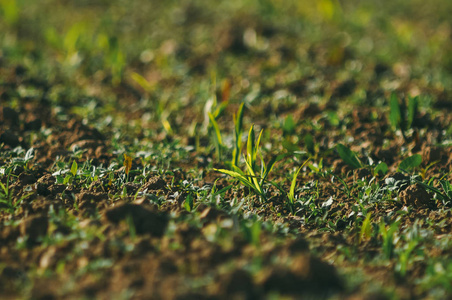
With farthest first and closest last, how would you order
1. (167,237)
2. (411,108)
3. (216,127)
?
(411,108) → (216,127) → (167,237)

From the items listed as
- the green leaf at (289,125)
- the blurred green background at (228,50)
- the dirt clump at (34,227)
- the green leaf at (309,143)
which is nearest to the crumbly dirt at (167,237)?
the dirt clump at (34,227)

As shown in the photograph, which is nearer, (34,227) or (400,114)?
(34,227)

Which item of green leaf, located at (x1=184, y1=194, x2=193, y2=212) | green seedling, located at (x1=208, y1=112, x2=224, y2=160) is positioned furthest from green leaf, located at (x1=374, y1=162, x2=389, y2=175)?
green leaf, located at (x1=184, y1=194, x2=193, y2=212)

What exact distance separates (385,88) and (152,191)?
2292 mm

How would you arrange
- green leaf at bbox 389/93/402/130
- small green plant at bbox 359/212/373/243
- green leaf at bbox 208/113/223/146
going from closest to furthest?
small green plant at bbox 359/212/373/243 → green leaf at bbox 208/113/223/146 → green leaf at bbox 389/93/402/130

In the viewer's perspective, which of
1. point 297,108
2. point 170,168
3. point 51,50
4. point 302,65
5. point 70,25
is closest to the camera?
point 170,168

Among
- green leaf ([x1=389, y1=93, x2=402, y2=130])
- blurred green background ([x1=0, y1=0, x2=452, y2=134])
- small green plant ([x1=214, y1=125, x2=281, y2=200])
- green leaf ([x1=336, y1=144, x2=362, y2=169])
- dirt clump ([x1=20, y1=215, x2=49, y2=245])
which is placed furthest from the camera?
blurred green background ([x1=0, y1=0, x2=452, y2=134])

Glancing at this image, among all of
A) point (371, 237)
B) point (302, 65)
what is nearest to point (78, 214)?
point (371, 237)

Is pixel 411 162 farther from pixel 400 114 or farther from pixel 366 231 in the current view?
pixel 366 231

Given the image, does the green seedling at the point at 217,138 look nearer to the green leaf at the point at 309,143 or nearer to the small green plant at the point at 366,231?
the green leaf at the point at 309,143

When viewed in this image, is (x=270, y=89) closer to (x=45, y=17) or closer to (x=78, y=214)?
(x=78, y=214)

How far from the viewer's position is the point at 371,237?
224cm

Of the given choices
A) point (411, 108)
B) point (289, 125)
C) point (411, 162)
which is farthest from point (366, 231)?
point (411, 108)

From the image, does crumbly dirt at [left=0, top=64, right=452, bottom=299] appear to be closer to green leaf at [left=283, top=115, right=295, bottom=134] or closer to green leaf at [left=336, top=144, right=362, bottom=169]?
green leaf at [left=336, top=144, right=362, bottom=169]
